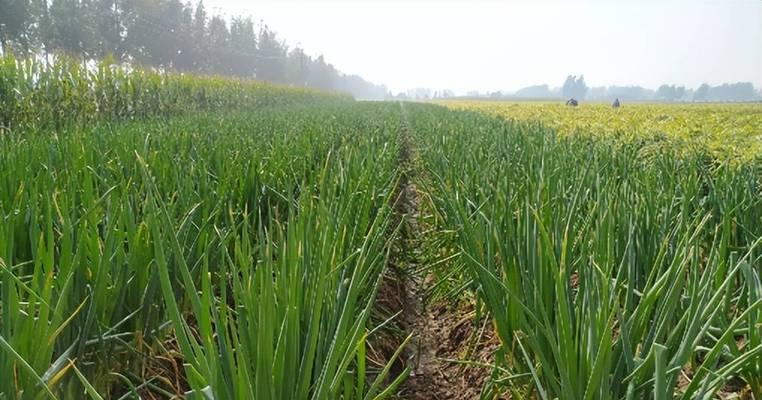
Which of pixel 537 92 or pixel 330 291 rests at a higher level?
pixel 537 92

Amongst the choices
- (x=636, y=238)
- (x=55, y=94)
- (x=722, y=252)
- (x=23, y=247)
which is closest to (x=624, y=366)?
(x=722, y=252)

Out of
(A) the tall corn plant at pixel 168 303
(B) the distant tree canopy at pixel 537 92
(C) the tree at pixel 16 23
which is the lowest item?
(A) the tall corn plant at pixel 168 303

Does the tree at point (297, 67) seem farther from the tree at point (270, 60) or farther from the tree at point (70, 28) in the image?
the tree at point (70, 28)

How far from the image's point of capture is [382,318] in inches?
75.3

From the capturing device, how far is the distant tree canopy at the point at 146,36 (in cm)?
3681

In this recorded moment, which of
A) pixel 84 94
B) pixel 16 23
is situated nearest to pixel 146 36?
pixel 16 23

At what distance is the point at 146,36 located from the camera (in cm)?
4538

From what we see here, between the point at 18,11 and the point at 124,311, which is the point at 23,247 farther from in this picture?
the point at 18,11

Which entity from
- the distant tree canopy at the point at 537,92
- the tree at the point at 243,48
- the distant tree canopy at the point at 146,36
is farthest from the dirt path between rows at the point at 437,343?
the distant tree canopy at the point at 537,92

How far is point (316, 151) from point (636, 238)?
2.55m

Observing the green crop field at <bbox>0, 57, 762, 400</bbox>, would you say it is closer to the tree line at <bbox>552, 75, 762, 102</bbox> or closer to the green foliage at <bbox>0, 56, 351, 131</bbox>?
the green foliage at <bbox>0, 56, 351, 131</bbox>

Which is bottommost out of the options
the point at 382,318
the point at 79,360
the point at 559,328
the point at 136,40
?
the point at 382,318

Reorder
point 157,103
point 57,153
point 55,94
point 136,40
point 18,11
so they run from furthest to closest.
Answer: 1. point 136,40
2. point 18,11
3. point 157,103
4. point 55,94
5. point 57,153

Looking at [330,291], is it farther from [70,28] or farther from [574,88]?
[574,88]
